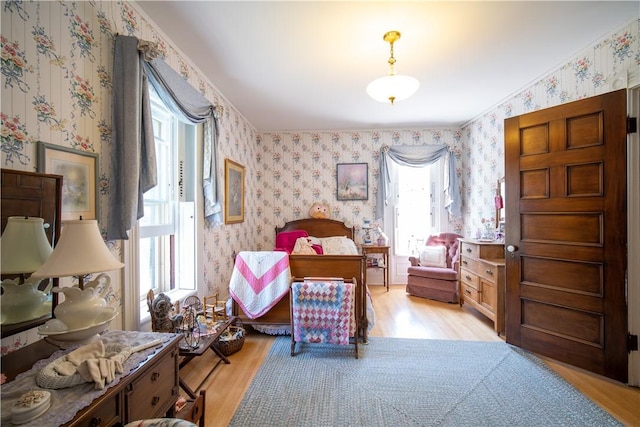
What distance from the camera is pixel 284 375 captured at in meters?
2.10

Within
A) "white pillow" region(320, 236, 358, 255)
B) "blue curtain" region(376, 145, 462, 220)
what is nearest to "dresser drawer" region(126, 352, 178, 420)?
"white pillow" region(320, 236, 358, 255)

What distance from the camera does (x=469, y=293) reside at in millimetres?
3314

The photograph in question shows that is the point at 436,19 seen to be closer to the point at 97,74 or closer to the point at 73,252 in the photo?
the point at 97,74

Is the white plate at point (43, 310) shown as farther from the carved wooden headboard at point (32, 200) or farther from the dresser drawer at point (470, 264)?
the dresser drawer at point (470, 264)

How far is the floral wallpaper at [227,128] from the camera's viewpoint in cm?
117

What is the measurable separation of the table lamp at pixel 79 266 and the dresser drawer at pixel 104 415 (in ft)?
Answer: 1.08

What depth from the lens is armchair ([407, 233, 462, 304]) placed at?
145 inches

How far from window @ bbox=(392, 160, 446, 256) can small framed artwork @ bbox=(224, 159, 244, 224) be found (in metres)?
2.60

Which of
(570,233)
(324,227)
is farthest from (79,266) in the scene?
(324,227)

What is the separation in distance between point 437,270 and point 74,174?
13.0 ft

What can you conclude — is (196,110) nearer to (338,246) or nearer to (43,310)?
(43,310)

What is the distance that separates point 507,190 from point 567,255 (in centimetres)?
72

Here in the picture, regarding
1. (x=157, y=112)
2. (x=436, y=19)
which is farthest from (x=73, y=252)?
(x=436, y=19)

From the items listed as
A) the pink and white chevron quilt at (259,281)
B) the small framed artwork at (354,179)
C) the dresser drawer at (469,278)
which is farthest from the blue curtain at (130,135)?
the dresser drawer at (469,278)
